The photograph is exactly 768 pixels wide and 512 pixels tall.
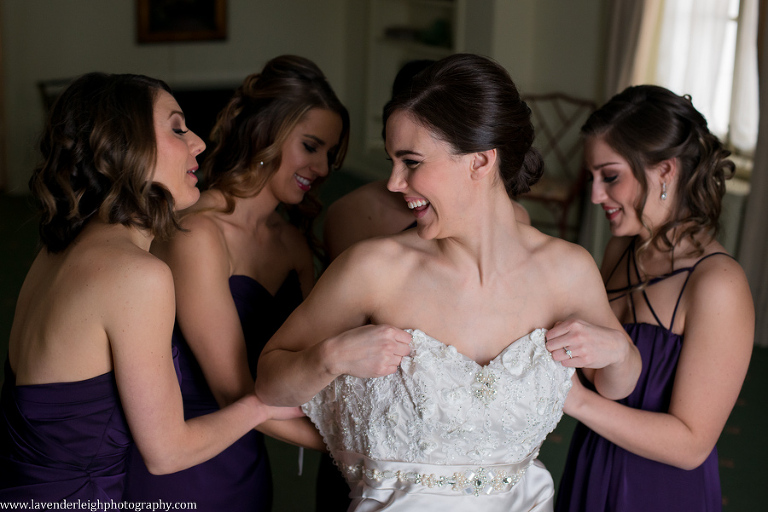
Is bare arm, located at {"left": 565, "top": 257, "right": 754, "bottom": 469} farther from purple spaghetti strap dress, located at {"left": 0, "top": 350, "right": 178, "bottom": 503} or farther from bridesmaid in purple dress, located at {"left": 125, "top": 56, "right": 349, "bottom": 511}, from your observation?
purple spaghetti strap dress, located at {"left": 0, "top": 350, "right": 178, "bottom": 503}

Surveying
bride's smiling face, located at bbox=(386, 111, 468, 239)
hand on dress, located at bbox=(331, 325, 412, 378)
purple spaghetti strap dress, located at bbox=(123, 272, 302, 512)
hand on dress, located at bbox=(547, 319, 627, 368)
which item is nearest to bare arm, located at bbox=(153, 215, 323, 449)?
purple spaghetti strap dress, located at bbox=(123, 272, 302, 512)

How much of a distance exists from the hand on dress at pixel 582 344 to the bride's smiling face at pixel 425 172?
35cm

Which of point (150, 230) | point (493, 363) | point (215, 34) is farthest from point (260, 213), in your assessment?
point (215, 34)

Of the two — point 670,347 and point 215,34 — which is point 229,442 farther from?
point 215,34

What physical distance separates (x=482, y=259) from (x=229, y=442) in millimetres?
754

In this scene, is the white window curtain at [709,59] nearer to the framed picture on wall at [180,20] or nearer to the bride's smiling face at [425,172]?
the bride's smiling face at [425,172]

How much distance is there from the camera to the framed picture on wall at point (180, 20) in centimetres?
882

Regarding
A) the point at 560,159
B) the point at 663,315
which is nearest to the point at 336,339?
the point at 663,315

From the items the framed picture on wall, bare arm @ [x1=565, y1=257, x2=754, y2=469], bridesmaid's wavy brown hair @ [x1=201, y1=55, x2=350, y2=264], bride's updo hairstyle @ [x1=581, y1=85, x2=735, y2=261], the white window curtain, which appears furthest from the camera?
the framed picture on wall

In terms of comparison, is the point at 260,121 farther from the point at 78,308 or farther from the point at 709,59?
the point at 709,59

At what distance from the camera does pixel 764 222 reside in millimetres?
5156

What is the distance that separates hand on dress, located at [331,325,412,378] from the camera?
1652mm

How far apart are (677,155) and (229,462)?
153 cm

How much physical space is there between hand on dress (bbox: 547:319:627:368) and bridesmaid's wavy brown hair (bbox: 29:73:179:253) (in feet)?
3.11
